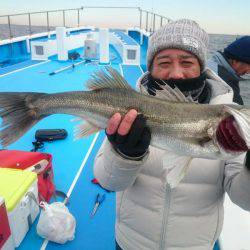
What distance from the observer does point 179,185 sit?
6.67 ft

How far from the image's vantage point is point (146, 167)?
2.09 m

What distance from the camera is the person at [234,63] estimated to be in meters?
4.67

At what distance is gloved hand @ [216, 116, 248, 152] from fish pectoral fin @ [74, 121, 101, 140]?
0.82 m

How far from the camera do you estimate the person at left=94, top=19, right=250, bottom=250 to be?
2008mm

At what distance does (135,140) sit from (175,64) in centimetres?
69

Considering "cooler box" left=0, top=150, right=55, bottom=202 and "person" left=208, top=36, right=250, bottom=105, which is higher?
"person" left=208, top=36, right=250, bottom=105

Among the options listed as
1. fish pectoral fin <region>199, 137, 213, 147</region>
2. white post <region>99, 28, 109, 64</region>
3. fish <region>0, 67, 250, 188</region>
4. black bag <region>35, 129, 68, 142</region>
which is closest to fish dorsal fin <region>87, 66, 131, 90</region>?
fish <region>0, 67, 250, 188</region>

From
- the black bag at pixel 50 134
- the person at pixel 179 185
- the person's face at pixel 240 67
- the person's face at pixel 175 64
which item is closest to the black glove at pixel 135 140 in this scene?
the person at pixel 179 185

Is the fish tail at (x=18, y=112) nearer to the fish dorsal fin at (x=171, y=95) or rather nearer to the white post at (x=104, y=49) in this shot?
the fish dorsal fin at (x=171, y=95)

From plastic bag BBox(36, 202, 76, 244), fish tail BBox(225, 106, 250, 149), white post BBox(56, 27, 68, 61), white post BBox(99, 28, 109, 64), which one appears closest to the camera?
fish tail BBox(225, 106, 250, 149)

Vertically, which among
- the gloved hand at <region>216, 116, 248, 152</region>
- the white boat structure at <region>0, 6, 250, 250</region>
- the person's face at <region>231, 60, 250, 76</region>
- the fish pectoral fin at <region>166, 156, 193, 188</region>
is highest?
the gloved hand at <region>216, 116, 248, 152</region>

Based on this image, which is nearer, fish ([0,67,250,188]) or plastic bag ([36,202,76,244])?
fish ([0,67,250,188])

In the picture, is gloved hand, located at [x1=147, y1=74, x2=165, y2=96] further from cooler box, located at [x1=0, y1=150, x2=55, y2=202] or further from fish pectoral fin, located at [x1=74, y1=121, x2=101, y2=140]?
cooler box, located at [x1=0, y1=150, x2=55, y2=202]

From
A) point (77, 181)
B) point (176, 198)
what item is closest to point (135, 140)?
point (176, 198)
